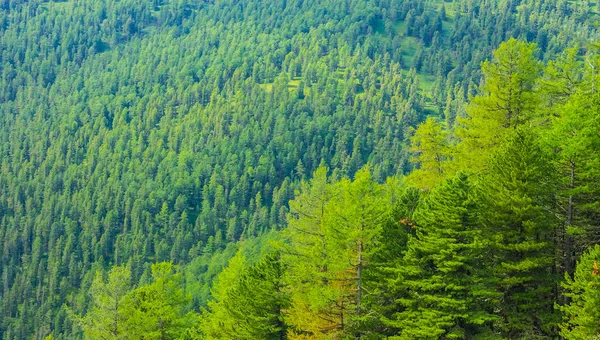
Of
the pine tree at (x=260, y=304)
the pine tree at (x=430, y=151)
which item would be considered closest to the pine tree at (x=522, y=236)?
the pine tree at (x=260, y=304)

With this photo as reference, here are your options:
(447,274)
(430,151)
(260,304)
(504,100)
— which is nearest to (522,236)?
(447,274)

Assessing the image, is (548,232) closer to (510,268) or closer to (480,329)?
(510,268)

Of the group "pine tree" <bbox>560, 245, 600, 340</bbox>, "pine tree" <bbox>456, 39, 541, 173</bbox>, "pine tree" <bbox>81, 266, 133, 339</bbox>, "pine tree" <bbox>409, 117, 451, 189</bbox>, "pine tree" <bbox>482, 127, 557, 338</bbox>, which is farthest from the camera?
"pine tree" <bbox>409, 117, 451, 189</bbox>

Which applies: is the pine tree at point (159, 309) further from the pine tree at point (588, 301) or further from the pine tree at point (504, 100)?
the pine tree at point (588, 301)

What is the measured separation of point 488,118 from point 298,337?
2595cm

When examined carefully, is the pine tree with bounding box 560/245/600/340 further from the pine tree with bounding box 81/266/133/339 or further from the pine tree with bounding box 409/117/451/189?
the pine tree with bounding box 81/266/133/339

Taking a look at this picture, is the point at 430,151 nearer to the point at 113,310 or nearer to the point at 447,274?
the point at 447,274

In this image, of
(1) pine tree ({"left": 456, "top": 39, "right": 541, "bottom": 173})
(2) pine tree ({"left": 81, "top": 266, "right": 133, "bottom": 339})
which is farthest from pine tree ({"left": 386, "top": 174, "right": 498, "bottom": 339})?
(2) pine tree ({"left": 81, "top": 266, "right": 133, "bottom": 339})

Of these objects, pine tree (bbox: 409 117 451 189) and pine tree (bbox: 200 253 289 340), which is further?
pine tree (bbox: 409 117 451 189)

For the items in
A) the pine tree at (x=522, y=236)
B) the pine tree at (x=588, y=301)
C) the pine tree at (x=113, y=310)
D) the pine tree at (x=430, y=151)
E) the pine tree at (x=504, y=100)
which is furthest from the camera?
the pine tree at (x=430, y=151)

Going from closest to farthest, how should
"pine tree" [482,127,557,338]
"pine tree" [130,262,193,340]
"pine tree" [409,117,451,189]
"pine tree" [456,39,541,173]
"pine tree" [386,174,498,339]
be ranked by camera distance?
"pine tree" [386,174,498,339]
"pine tree" [482,127,557,338]
"pine tree" [456,39,541,173]
"pine tree" [130,262,193,340]
"pine tree" [409,117,451,189]

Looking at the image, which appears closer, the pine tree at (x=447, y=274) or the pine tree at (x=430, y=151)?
the pine tree at (x=447, y=274)

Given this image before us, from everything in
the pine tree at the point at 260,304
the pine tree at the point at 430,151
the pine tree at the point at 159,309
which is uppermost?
the pine tree at the point at 430,151

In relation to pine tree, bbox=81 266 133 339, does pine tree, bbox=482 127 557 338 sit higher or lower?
higher
